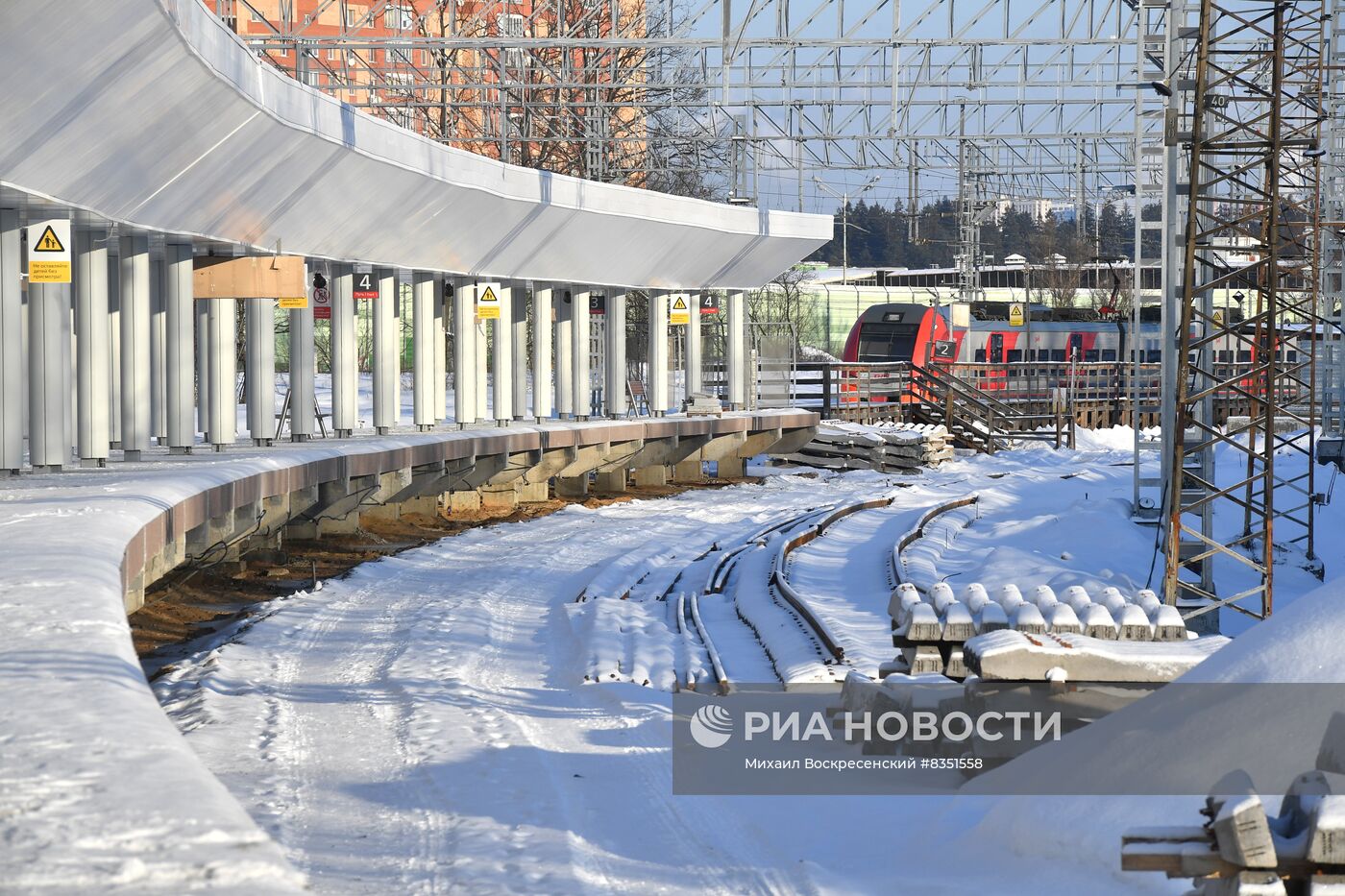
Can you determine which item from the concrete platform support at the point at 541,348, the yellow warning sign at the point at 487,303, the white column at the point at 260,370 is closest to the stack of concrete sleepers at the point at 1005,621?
the white column at the point at 260,370

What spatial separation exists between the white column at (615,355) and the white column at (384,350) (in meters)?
5.75

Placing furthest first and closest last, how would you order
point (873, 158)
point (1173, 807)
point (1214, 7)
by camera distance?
point (873, 158) → point (1214, 7) → point (1173, 807)

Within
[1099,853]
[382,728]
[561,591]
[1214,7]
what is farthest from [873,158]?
[1099,853]

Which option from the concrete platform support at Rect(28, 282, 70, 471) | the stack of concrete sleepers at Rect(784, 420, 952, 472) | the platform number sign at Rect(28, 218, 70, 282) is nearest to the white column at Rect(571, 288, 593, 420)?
the stack of concrete sleepers at Rect(784, 420, 952, 472)

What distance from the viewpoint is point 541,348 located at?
28.4 metres

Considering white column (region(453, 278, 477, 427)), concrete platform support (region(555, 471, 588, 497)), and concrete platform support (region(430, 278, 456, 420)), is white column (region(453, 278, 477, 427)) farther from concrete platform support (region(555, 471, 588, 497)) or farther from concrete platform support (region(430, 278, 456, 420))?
concrete platform support (region(555, 471, 588, 497))

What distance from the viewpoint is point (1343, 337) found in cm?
2788

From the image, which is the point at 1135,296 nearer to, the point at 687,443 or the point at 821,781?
the point at 687,443

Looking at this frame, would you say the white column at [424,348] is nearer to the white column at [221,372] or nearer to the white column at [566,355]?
the white column at [566,355]

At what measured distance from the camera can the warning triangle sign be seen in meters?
15.1

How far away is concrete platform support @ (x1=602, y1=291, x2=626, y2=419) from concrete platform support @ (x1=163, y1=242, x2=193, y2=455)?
11639mm

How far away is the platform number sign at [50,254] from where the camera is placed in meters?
15.1

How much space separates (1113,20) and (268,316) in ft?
48.8

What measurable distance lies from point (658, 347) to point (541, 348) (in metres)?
3.58
